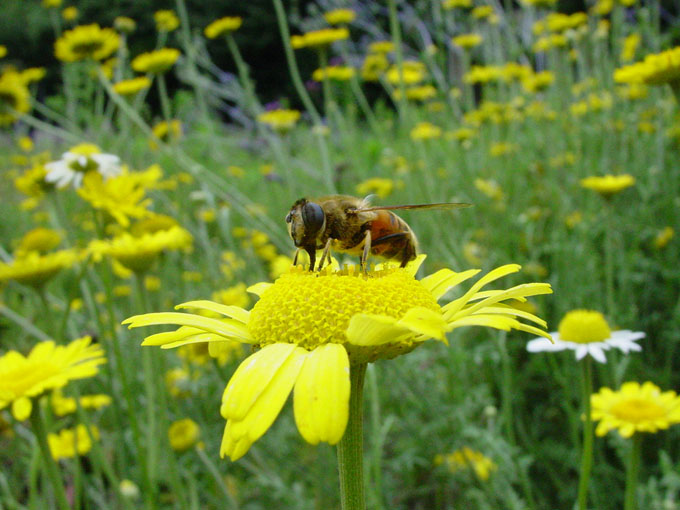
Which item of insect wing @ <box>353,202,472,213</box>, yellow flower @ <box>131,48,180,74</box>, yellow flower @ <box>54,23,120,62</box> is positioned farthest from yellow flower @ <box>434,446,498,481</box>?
yellow flower @ <box>54,23,120,62</box>

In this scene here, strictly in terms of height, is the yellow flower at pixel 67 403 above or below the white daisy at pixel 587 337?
below

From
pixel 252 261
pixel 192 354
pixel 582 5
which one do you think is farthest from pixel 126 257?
pixel 582 5

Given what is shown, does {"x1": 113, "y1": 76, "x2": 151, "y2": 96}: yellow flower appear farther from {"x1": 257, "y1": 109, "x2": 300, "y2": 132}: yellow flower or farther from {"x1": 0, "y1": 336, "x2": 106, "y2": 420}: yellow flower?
{"x1": 0, "y1": 336, "x2": 106, "y2": 420}: yellow flower

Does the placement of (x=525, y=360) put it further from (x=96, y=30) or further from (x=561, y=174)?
(x=96, y=30)

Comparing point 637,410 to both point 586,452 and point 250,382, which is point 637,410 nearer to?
point 586,452

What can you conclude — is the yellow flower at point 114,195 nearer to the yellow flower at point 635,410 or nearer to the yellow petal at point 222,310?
the yellow petal at point 222,310

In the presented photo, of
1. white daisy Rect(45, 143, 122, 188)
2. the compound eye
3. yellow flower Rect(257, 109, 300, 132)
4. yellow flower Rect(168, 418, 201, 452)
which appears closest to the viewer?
the compound eye

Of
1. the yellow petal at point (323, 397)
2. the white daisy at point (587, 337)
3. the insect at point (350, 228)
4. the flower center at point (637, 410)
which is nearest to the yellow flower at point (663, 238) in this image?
the white daisy at point (587, 337)
